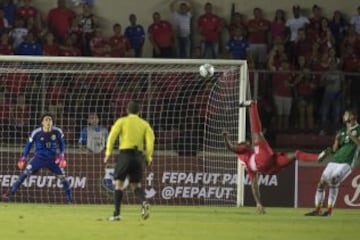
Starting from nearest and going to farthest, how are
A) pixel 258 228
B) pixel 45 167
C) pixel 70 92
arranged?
pixel 258 228
pixel 45 167
pixel 70 92

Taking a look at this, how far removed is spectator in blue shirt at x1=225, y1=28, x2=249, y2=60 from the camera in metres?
26.3

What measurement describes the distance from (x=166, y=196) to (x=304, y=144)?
140 inches

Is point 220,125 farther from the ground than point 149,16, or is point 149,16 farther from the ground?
point 149,16

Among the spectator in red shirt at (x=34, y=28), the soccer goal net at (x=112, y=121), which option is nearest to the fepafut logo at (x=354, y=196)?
the soccer goal net at (x=112, y=121)

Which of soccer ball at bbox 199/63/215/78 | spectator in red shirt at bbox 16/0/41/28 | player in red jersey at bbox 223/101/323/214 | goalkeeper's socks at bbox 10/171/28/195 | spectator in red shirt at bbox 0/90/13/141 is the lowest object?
goalkeeper's socks at bbox 10/171/28/195

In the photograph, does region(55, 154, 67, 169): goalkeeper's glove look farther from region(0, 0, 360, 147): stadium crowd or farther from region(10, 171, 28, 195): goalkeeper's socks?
region(0, 0, 360, 147): stadium crowd

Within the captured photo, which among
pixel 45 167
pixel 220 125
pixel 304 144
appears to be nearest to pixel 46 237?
pixel 45 167

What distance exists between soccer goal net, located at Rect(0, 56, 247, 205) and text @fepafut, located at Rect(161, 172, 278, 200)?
0.02 metres

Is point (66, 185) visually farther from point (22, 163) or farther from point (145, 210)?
point (145, 210)

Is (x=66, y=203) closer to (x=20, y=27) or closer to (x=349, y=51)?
(x=20, y=27)

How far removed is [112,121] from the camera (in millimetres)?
24078

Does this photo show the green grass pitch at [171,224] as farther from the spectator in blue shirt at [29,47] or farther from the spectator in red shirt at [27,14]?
the spectator in red shirt at [27,14]

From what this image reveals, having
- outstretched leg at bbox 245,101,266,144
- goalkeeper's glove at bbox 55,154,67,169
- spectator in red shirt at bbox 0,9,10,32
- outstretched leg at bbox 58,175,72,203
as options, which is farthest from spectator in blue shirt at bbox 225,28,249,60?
outstretched leg at bbox 245,101,266,144

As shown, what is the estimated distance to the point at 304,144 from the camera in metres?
24.9
